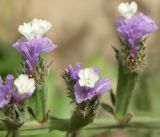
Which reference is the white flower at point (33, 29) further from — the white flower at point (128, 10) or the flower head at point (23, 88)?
the white flower at point (128, 10)

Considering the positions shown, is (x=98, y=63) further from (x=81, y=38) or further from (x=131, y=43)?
(x=131, y=43)

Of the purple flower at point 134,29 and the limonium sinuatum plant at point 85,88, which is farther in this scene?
the purple flower at point 134,29

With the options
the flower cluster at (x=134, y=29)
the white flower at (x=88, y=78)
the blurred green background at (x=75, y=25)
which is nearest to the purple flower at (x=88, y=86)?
the white flower at (x=88, y=78)

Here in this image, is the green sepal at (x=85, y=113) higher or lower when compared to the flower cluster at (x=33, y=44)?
lower

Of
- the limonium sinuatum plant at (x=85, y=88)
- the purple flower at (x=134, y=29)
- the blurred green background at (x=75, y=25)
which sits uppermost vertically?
the blurred green background at (x=75, y=25)

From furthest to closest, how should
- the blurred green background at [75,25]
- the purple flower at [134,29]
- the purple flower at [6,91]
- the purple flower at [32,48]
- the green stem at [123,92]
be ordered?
the blurred green background at [75,25], the green stem at [123,92], the purple flower at [134,29], the purple flower at [32,48], the purple flower at [6,91]

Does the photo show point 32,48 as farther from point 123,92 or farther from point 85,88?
point 123,92
